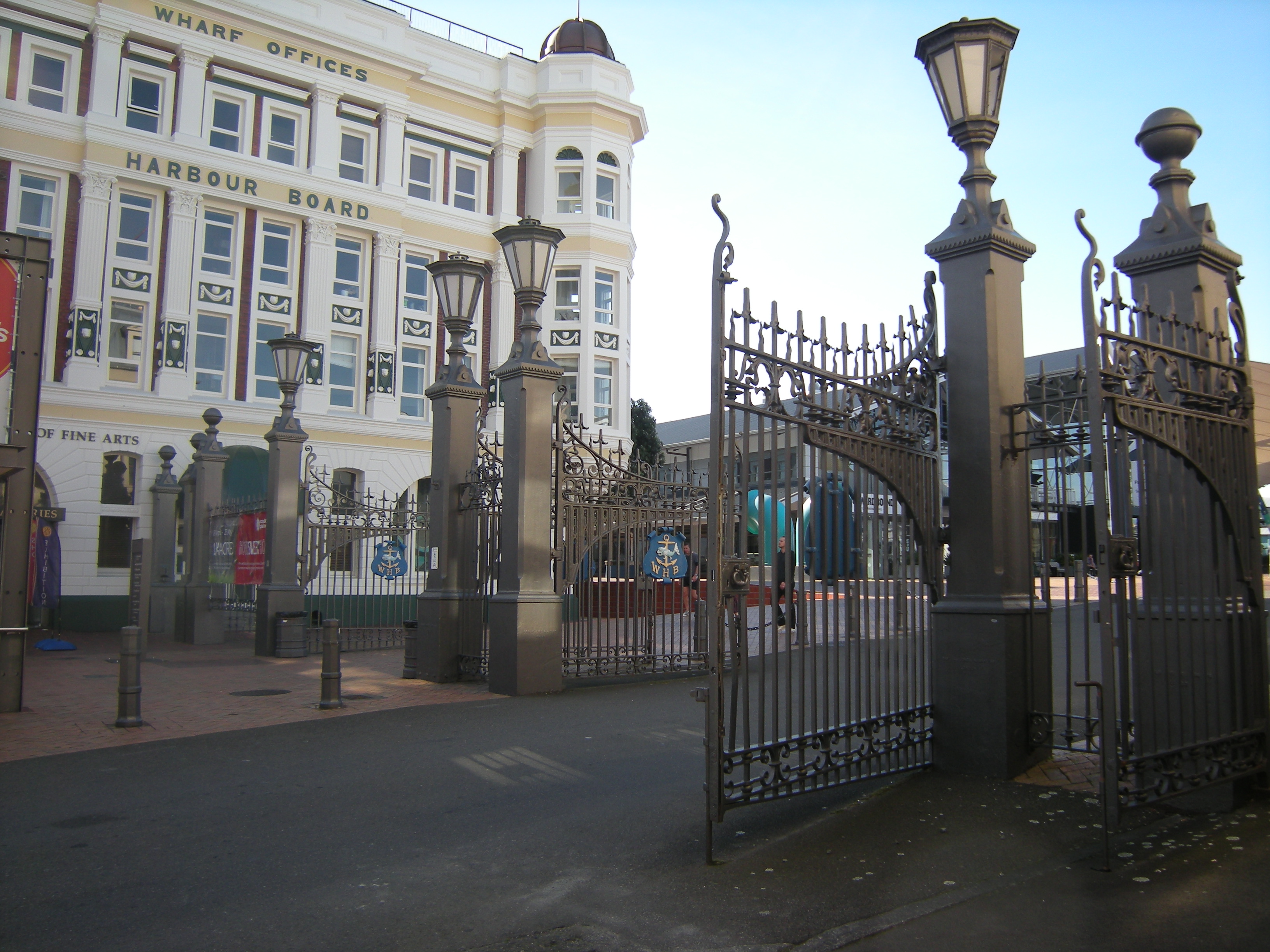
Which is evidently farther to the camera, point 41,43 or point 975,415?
point 41,43

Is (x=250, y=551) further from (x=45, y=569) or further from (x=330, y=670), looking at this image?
(x=330, y=670)

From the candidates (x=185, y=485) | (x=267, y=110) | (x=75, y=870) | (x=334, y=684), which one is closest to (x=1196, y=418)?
(x=75, y=870)

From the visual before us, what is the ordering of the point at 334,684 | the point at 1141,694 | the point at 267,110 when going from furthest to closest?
the point at 267,110 < the point at 334,684 < the point at 1141,694

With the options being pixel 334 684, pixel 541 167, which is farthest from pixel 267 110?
pixel 334 684

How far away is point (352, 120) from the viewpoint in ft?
91.7

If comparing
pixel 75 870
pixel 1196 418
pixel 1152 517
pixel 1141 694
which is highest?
pixel 1196 418

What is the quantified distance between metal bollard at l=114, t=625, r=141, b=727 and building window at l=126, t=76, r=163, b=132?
20.7 meters

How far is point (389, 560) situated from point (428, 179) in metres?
18.3

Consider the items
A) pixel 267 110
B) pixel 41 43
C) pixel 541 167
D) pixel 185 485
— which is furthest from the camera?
pixel 541 167

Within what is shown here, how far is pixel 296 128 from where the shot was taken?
27062mm

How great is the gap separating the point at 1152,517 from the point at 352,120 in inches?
1078

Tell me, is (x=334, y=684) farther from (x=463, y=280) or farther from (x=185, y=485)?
(x=185, y=485)

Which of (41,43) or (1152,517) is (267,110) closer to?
(41,43)

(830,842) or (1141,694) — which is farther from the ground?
(1141,694)
